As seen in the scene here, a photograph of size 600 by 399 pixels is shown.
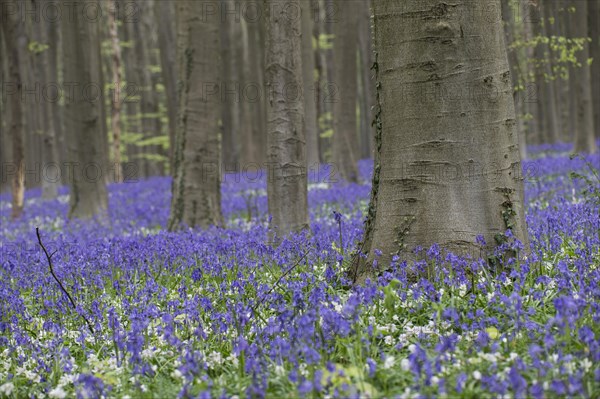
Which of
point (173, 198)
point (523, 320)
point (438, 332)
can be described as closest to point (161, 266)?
point (438, 332)

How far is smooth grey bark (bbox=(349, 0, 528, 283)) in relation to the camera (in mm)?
4551

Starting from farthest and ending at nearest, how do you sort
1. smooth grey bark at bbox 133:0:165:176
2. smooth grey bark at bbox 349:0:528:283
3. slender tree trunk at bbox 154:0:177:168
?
smooth grey bark at bbox 133:0:165:176
slender tree trunk at bbox 154:0:177:168
smooth grey bark at bbox 349:0:528:283

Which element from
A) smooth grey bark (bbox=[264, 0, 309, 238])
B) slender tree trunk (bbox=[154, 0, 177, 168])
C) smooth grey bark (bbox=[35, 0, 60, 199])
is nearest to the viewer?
smooth grey bark (bbox=[264, 0, 309, 238])

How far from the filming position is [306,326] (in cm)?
311

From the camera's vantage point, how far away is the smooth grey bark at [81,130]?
13.2 meters

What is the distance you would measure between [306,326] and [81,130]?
37.0 feet

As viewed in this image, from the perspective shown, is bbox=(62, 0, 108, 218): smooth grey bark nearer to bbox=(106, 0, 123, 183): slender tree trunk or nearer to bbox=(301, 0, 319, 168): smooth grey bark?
bbox=(301, 0, 319, 168): smooth grey bark

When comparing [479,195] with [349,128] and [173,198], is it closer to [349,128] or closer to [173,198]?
[173,198]

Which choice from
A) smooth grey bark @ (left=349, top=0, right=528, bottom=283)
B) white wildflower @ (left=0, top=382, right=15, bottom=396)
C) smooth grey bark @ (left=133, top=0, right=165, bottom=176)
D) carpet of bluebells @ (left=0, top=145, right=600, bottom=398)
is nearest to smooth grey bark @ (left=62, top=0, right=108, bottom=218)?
carpet of bluebells @ (left=0, top=145, right=600, bottom=398)

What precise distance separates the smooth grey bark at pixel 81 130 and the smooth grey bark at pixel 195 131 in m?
3.49

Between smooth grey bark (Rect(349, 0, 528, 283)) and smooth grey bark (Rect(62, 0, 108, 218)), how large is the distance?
9.80 metres

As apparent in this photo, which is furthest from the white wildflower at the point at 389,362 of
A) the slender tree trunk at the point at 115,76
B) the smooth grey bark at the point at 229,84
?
the slender tree trunk at the point at 115,76

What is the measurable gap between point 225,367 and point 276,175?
15.1 ft

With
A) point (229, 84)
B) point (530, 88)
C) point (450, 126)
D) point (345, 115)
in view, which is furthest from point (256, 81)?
point (450, 126)
